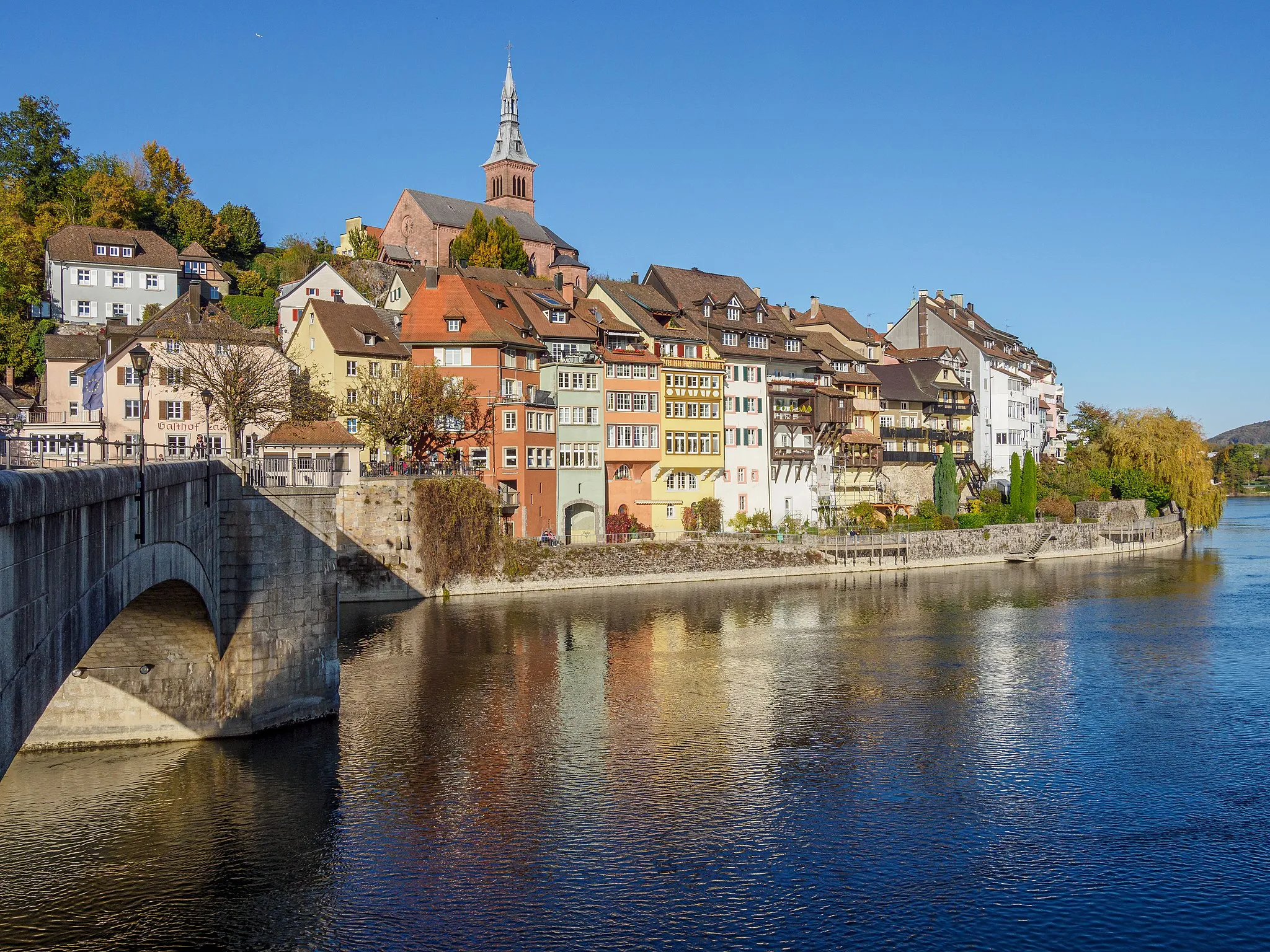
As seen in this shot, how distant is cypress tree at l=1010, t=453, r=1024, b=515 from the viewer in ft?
327

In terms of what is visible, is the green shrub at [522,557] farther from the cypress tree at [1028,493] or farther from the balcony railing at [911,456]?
the cypress tree at [1028,493]

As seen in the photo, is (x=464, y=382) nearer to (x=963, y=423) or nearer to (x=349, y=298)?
(x=349, y=298)

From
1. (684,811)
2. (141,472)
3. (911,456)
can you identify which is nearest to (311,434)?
(684,811)

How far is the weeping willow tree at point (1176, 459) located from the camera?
10719 cm

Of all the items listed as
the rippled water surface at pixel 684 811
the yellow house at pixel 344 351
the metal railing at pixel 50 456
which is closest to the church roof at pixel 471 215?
the yellow house at pixel 344 351

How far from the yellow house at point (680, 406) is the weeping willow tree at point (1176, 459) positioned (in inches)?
1815

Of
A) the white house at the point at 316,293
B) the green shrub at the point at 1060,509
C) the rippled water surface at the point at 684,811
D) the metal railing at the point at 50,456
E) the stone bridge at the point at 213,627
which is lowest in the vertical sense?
the rippled water surface at the point at 684,811

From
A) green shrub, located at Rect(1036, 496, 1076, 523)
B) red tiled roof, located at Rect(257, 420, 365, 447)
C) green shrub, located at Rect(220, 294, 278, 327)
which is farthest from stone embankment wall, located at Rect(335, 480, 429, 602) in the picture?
green shrub, located at Rect(1036, 496, 1076, 523)

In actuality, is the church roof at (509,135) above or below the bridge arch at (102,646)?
above

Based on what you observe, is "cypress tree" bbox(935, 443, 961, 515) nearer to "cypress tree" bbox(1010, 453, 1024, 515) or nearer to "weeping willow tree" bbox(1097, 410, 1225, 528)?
"cypress tree" bbox(1010, 453, 1024, 515)

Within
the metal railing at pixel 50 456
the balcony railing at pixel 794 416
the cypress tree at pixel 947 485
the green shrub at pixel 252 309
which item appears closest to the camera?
the metal railing at pixel 50 456

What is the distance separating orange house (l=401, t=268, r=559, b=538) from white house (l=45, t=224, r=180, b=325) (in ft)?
95.5

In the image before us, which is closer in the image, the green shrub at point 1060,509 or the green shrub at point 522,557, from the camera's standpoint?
the green shrub at point 522,557

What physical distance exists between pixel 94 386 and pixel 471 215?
70.4m
